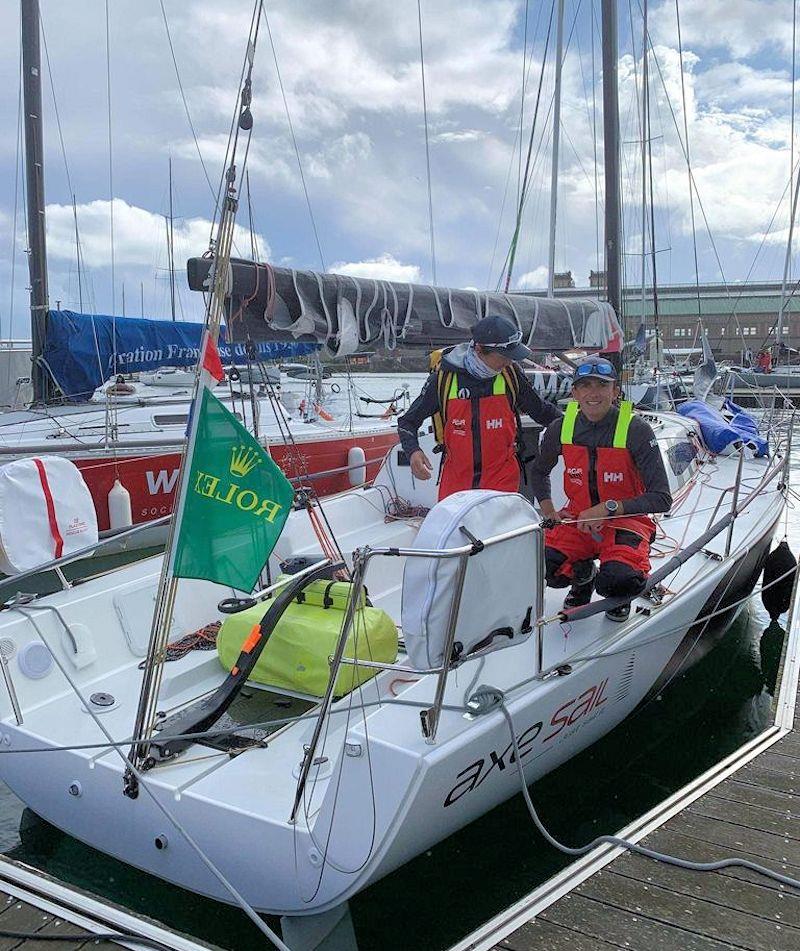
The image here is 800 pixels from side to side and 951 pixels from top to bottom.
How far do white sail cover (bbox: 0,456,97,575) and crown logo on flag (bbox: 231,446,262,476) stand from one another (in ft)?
5.28

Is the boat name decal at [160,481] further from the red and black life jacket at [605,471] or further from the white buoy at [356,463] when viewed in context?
the red and black life jacket at [605,471]

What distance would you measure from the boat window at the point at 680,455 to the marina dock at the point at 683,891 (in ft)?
9.79

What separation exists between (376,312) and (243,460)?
251 centimetres

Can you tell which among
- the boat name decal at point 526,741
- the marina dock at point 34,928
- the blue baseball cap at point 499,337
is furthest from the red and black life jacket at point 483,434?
the marina dock at point 34,928

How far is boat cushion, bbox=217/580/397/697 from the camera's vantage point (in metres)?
3.49

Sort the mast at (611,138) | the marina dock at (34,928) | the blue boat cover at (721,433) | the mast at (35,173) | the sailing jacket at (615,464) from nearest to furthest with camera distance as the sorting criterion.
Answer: the marina dock at (34,928) < the sailing jacket at (615,464) < the blue boat cover at (721,433) < the mast at (611,138) < the mast at (35,173)

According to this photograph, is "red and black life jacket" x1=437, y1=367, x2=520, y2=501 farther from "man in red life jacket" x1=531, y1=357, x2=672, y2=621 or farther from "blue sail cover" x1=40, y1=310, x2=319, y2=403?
"blue sail cover" x1=40, y1=310, x2=319, y2=403

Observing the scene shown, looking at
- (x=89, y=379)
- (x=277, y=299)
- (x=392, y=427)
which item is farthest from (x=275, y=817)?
(x=392, y=427)

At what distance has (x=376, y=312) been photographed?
503 cm

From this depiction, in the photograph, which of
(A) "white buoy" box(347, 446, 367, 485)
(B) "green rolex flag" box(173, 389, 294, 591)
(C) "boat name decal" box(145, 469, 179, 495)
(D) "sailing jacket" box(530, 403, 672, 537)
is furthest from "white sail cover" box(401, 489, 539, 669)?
(A) "white buoy" box(347, 446, 367, 485)

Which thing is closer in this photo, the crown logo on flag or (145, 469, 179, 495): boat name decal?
the crown logo on flag

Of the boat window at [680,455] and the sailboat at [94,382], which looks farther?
the sailboat at [94,382]

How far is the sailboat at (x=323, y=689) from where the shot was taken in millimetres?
2516

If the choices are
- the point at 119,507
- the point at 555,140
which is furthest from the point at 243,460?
the point at 555,140
